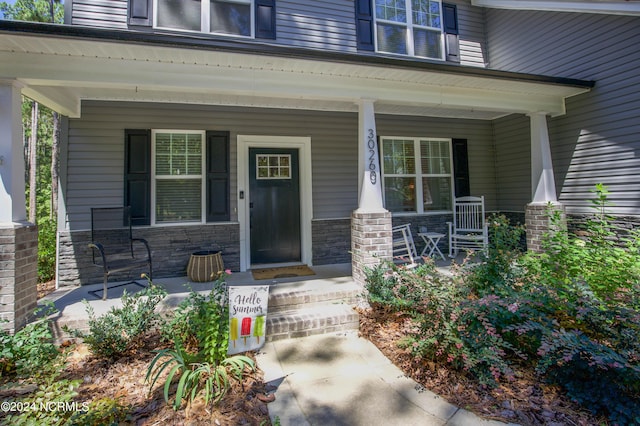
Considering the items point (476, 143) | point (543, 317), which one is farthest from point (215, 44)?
point (476, 143)

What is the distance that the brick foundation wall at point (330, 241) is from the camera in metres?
5.52

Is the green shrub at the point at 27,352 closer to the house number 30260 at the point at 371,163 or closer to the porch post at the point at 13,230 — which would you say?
the porch post at the point at 13,230

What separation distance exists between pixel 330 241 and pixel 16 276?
13.3 ft

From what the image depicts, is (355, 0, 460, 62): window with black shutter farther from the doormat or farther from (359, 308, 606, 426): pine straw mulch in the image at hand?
(359, 308, 606, 426): pine straw mulch

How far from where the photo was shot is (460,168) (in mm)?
6449

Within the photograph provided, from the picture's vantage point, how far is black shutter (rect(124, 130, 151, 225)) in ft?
15.5

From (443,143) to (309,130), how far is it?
2900 mm

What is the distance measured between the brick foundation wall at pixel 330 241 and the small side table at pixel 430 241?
1.48 metres

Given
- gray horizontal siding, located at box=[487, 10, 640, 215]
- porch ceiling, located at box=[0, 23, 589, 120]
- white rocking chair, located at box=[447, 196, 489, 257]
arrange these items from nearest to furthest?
porch ceiling, located at box=[0, 23, 589, 120] → gray horizontal siding, located at box=[487, 10, 640, 215] → white rocking chair, located at box=[447, 196, 489, 257]

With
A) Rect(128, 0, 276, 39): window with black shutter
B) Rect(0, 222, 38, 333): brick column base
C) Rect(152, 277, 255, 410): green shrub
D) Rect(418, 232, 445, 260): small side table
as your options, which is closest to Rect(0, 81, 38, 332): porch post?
Rect(0, 222, 38, 333): brick column base

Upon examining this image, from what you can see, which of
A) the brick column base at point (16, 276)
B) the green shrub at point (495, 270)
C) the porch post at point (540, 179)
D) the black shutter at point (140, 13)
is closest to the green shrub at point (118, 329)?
the brick column base at point (16, 276)

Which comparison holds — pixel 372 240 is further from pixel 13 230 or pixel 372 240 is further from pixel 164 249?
pixel 13 230

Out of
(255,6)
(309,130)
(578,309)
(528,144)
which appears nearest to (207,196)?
(309,130)

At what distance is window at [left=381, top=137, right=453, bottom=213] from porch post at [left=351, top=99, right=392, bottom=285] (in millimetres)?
1929
